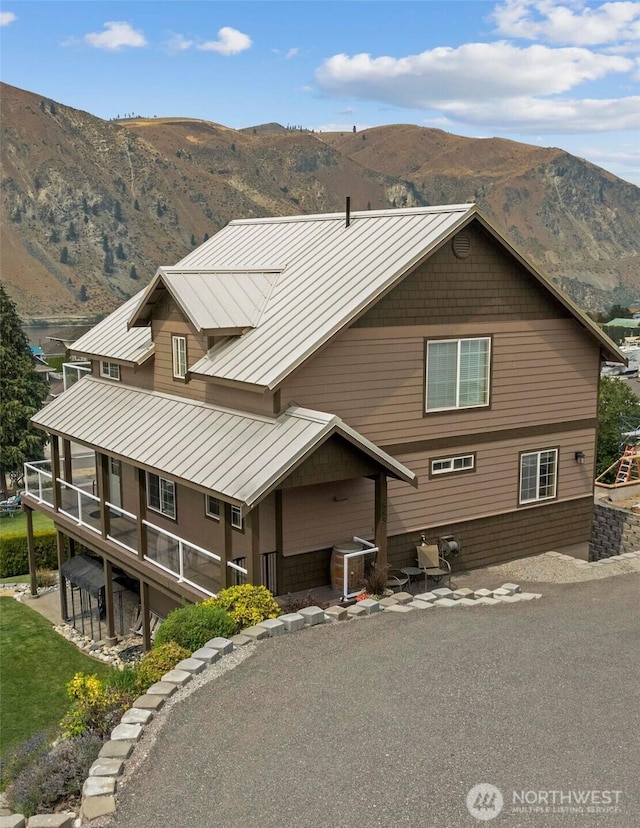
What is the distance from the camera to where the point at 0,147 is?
150 m

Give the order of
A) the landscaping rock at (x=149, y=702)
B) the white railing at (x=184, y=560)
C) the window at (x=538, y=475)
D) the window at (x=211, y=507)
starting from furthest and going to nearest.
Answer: the window at (x=538, y=475) < the window at (x=211, y=507) < the white railing at (x=184, y=560) < the landscaping rock at (x=149, y=702)

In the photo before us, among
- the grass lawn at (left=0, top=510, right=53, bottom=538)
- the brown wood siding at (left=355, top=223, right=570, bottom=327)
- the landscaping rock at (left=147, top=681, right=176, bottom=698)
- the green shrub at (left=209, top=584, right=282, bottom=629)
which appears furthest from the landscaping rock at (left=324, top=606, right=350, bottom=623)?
the grass lawn at (left=0, top=510, right=53, bottom=538)

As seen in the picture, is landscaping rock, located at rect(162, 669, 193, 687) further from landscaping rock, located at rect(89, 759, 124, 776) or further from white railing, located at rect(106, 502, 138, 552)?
white railing, located at rect(106, 502, 138, 552)

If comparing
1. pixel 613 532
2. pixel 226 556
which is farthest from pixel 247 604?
pixel 613 532

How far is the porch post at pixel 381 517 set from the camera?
50.3 feet

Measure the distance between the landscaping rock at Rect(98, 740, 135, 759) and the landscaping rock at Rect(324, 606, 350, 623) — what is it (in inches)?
173

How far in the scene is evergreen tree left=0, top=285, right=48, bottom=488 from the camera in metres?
35.1

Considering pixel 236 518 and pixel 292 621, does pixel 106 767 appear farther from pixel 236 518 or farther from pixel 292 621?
pixel 236 518

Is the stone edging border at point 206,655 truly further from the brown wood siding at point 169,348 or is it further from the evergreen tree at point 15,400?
the evergreen tree at point 15,400

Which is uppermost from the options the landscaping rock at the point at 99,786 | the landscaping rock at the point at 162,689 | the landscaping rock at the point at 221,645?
the landscaping rock at the point at 221,645

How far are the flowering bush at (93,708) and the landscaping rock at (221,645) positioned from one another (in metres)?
1.30

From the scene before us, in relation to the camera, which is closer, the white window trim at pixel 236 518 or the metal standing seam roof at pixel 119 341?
the white window trim at pixel 236 518

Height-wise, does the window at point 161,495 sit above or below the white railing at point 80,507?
above

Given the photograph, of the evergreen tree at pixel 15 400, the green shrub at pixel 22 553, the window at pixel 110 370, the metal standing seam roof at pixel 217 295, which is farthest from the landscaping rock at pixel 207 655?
the evergreen tree at pixel 15 400
